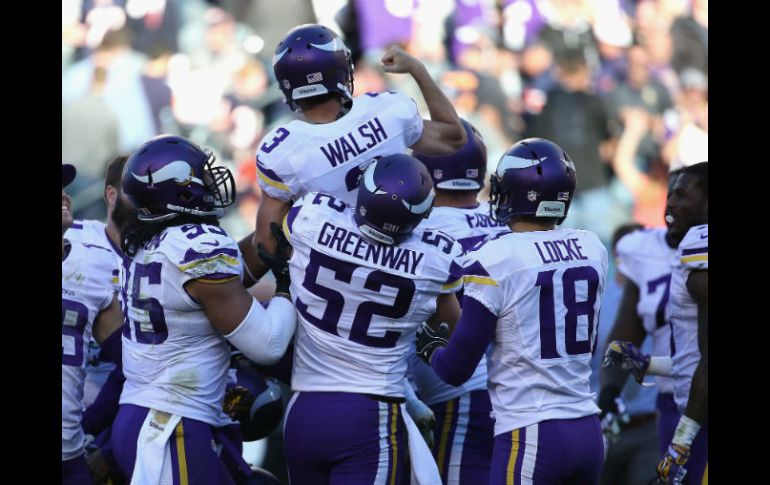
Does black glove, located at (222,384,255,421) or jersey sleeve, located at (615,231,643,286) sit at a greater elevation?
Result: jersey sleeve, located at (615,231,643,286)

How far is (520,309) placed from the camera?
378 centimetres

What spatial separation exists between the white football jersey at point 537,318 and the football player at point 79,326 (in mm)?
1681

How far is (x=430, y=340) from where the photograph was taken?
409 centimetres

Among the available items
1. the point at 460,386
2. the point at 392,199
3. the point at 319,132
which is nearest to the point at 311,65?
the point at 319,132

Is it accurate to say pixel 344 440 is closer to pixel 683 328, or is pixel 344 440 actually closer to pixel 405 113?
pixel 405 113

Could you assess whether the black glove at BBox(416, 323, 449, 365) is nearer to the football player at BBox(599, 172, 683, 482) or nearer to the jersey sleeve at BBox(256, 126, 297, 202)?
the jersey sleeve at BBox(256, 126, 297, 202)

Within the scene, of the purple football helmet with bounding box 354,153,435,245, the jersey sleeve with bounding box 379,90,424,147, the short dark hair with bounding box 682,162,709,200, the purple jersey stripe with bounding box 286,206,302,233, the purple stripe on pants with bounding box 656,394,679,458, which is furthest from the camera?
the purple stripe on pants with bounding box 656,394,679,458

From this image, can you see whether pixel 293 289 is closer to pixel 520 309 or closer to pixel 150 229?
pixel 150 229

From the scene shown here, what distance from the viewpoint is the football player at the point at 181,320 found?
3627 mm

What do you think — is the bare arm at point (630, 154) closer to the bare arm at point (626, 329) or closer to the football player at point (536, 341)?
the bare arm at point (626, 329)

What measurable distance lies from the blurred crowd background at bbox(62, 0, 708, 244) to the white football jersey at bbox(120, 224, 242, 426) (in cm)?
452

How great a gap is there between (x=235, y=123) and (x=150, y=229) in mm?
4936

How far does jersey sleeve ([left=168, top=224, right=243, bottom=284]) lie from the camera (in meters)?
3.58

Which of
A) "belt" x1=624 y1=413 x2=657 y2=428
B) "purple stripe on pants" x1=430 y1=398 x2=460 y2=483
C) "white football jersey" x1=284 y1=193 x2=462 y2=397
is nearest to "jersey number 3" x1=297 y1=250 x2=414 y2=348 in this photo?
Answer: "white football jersey" x1=284 y1=193 x2=462 y2=397
